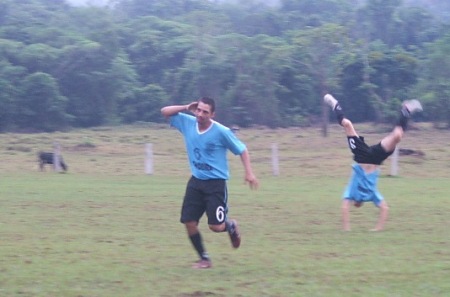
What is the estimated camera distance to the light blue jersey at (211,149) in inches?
317

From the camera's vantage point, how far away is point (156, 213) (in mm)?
13875

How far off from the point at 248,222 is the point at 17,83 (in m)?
33.1

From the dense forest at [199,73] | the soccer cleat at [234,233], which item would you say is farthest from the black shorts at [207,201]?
the dense forest at [199,73]

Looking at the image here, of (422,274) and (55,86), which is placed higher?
(55,86)

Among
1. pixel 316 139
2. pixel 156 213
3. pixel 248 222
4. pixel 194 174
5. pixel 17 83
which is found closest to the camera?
pixel 194 174

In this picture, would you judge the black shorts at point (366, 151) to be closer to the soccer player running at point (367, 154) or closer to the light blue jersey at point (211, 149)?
the soccer player running at point (367, 154)

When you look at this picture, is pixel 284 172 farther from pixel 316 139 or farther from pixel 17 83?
pixel 17 83

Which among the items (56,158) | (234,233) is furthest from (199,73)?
(234,233)

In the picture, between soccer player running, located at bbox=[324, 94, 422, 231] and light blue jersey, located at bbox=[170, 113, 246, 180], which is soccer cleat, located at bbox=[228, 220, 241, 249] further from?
soccer player running, located at bbox=[324, 94, 422, 231]

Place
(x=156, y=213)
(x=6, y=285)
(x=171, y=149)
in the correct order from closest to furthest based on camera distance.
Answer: (x=6, y=285)
(x=156, y=213)
(x=171, y=149)

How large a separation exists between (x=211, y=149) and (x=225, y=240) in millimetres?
2730

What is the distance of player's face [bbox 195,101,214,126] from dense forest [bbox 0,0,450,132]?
106ft

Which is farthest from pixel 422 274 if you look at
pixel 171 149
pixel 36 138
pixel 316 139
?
pixel 36 138

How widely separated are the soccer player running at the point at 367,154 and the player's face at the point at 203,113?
2.92 metres
